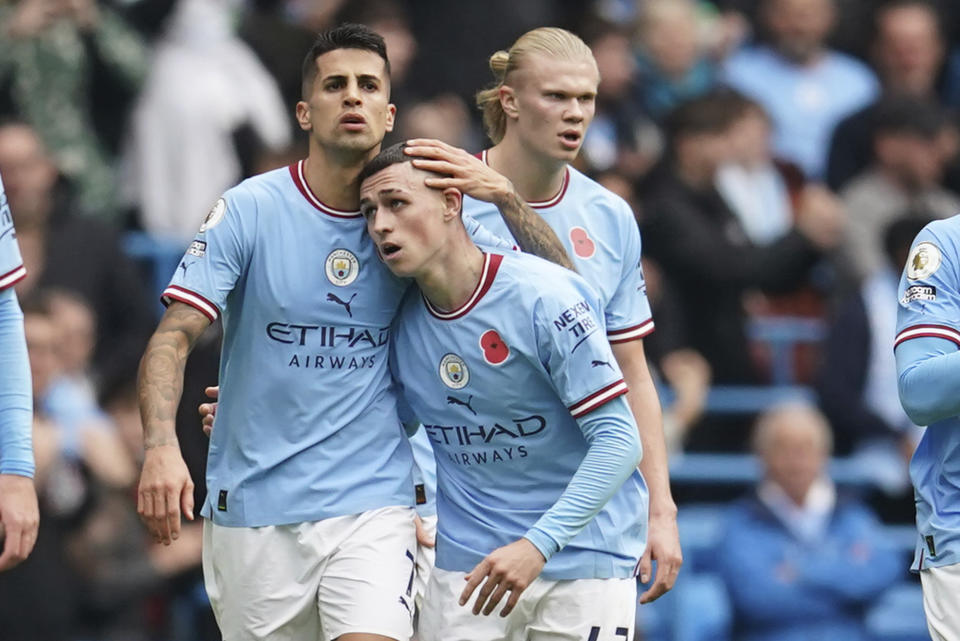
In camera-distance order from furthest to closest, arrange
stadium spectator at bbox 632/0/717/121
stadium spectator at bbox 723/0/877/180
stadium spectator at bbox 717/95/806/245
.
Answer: stadium spectator at bbox 723/0/877/180, stadium spectator at bbox 632/0/717/121, stadium spectator at bbox 717/95/806/245

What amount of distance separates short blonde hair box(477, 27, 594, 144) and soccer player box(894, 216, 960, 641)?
4.90ft

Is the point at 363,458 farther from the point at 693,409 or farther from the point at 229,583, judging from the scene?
the point at 693,409

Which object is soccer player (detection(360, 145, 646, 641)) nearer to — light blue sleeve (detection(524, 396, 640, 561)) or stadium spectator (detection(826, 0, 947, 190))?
light blue sleeve (detection(524, 396, 640, 561))

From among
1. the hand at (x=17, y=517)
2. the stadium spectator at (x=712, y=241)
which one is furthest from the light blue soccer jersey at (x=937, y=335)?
the stadium spectator at (x=712, y=241)

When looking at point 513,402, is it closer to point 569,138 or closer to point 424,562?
point 424,562

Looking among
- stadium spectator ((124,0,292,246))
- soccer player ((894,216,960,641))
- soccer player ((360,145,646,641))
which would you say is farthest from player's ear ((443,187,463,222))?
stadium spectator ((124,0,292,246))

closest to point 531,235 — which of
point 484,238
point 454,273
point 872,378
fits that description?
point 484,238

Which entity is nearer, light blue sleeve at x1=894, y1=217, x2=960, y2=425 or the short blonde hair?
light blue sleeve at x1=894, y1=217, x2=960, y2=425

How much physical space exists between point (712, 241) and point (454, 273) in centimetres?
533

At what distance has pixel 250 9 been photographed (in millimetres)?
12602

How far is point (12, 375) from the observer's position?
634 cm

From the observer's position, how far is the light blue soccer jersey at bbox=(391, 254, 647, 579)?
6.19 meters

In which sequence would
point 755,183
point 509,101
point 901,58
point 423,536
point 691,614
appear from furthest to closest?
1. point 901,58
2. point 755,183
3. point 691,614
4. point 509,101
5. point 423,536

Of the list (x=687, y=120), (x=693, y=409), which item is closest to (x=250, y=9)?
(x=687, y=120)
